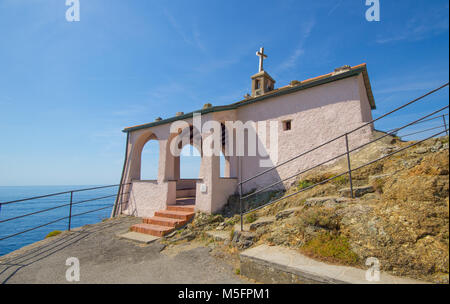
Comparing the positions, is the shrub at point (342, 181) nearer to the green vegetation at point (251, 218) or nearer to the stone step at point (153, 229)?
the green vegetation at point (251, 218)

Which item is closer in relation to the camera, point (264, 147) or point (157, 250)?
point (157, 250)

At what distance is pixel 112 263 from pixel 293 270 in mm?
4015

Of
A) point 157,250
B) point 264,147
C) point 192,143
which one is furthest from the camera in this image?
point 192,143

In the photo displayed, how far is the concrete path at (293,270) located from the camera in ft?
9.07

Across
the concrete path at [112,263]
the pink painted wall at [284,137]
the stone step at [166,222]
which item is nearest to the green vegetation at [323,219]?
the concrete path at [112,263]

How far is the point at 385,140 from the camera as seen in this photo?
604 cm

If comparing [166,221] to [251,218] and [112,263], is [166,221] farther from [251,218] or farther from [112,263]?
[251,218]

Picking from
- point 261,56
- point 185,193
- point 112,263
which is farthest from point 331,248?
point 261,56
